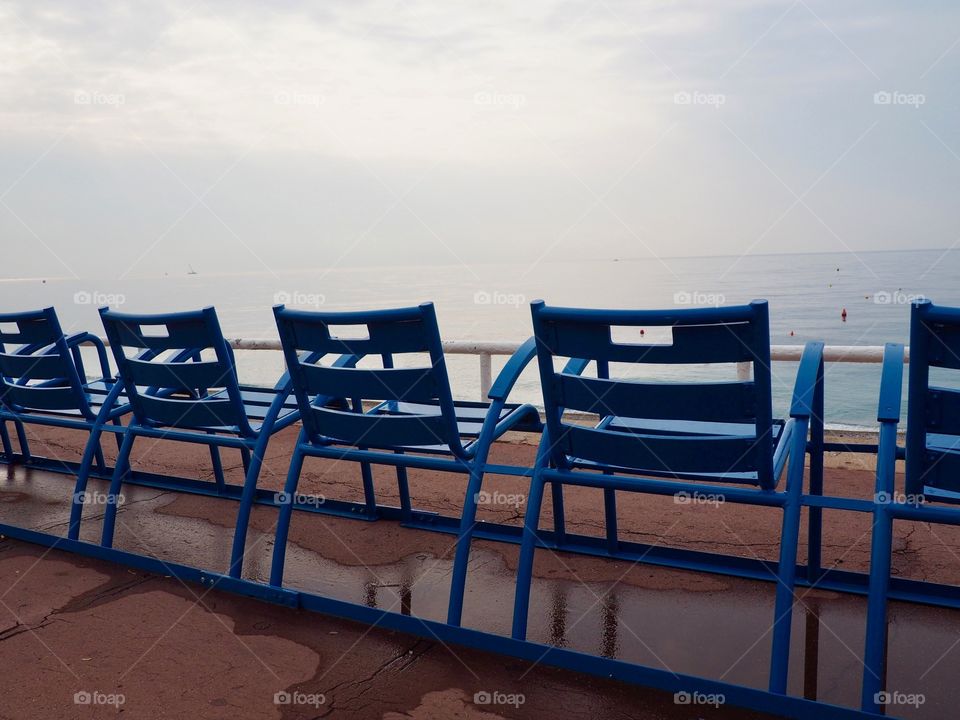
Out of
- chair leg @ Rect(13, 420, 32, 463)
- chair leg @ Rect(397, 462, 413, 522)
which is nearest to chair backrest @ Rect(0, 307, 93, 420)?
chair leg @ Rect(13, 420, 32, 463)

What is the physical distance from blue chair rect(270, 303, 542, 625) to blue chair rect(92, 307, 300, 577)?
0.25 m

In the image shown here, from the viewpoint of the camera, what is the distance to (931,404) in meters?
1.95

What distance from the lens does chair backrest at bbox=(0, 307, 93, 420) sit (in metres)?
3.66

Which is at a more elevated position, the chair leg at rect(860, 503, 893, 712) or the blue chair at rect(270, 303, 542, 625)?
the blue chair at rect(270, 303, 542, 625)

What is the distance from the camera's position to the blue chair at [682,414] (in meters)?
2.06

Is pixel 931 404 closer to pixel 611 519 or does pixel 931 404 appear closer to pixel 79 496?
pixel 611 519

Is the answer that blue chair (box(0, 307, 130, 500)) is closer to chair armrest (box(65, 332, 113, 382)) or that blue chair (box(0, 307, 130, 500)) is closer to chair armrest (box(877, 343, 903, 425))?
chair armrest (box(65, 332, 113, 382))

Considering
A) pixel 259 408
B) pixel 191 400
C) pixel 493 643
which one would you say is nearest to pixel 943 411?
pixel 493 643

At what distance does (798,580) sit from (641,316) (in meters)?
1.52

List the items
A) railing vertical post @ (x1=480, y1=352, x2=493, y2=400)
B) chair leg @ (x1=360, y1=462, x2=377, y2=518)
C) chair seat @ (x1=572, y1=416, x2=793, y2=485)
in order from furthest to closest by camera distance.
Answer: railing vertical post @ (x1=480, y1=352, x2=493, y2=400), chair leg @ (x1=360, y1=462, x2=377, y2=518), chair seat @ (x1=572, y1=416, x2=793, y2=485)

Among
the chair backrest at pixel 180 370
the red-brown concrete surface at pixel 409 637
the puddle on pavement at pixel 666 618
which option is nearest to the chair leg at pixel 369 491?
the red-brown concrete surface at pixel 409 637

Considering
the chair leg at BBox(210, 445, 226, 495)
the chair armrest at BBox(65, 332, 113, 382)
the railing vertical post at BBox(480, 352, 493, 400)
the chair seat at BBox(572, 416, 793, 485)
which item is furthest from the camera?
the railing vertical post at BBox(480, 352, 493, 400)

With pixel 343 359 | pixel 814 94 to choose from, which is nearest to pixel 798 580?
pixel 343 359

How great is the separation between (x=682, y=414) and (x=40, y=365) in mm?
3186
